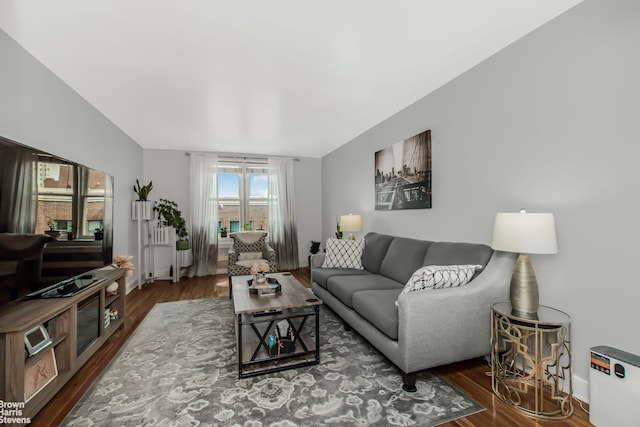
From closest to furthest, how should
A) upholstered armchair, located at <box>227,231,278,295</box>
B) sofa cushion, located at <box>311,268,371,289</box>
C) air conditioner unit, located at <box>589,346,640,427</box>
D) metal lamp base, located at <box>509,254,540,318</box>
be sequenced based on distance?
air conditioner unit, located at <box>589,346,640,427</box> < metal lamp base, located at <box>509,254,540,318</box> < sofa cushion, located at <box>311,268,371,289</box> < upholstered armchair, located at <box>227,231,278,295</box>

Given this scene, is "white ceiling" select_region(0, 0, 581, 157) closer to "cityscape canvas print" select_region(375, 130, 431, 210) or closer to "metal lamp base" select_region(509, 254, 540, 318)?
"cityscape canvas print" select_region(375, 130, 431, 210)

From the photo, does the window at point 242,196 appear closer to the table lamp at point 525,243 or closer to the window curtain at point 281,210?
the window curtain at point 281,210

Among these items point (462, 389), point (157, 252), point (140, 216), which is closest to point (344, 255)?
point (462, 389)

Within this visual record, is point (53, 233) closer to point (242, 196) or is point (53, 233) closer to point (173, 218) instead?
point (173, 218)

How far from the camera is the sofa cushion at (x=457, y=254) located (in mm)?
2297

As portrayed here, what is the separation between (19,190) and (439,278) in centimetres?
277

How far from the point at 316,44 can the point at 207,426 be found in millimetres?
2635

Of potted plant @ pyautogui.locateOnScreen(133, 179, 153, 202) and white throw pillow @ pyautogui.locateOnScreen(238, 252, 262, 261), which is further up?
potted plant @ pyautogui.locateOnScreen(133, 179, 153, 202)

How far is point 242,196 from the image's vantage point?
19.3ft

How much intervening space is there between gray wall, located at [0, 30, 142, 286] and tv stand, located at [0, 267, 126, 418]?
1.28 meters

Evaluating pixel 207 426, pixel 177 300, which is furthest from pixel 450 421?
pixel 177 300

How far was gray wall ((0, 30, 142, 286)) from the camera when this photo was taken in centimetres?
207

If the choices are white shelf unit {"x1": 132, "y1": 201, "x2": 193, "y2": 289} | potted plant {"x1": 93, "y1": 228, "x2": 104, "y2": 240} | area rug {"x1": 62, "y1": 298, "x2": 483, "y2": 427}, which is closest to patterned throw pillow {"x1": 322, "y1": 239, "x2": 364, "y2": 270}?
area rug {"x1": 62, "y1": 298, "x2": 483, "y2": 427}

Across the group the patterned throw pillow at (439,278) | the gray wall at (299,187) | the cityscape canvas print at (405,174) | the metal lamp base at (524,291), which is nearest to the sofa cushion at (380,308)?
the patterned throw pillow at (439,278)
